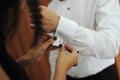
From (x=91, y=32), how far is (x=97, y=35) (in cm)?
3

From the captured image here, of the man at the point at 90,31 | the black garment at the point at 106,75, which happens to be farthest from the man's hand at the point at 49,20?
the black garment at the point at 106,75

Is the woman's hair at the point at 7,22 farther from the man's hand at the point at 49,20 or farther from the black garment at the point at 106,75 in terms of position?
the black garment at the point at 106,75

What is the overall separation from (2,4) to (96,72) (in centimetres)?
79

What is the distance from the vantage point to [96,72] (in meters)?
1.24

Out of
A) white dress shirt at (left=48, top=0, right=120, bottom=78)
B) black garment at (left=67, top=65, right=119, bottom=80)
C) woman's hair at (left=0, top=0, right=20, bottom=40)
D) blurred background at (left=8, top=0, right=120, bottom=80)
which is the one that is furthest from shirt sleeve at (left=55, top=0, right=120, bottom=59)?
blurred background at (left=8, top=0, right=120, bottom=80)

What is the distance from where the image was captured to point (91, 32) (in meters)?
1.10

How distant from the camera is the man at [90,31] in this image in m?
1.07

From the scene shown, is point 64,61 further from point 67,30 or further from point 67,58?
point 67,30

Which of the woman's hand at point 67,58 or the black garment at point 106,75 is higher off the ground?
the woman's hand at point 67,58

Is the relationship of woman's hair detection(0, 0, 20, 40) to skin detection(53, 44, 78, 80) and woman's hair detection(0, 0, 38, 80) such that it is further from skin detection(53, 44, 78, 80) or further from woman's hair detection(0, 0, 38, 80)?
skin detection(53, 44, 78, 80)

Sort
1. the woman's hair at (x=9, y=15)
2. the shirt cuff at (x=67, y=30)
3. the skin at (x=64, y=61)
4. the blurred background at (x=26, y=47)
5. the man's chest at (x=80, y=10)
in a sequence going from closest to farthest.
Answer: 1. the woman's hair at (x=9, y=15)
2. the skin at (x=64, y=61)
3. the shirt cuff at (x=67, y=30)
4. the man's chest at (x=80, y=10)
5. the blurred background at (x=26, y=47)

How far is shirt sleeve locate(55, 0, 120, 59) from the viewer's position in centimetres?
108

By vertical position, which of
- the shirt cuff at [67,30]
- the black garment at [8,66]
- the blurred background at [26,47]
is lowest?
the blurred background at [26,47]

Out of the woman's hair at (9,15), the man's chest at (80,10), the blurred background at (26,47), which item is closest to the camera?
the woman's hair at (9,15)
